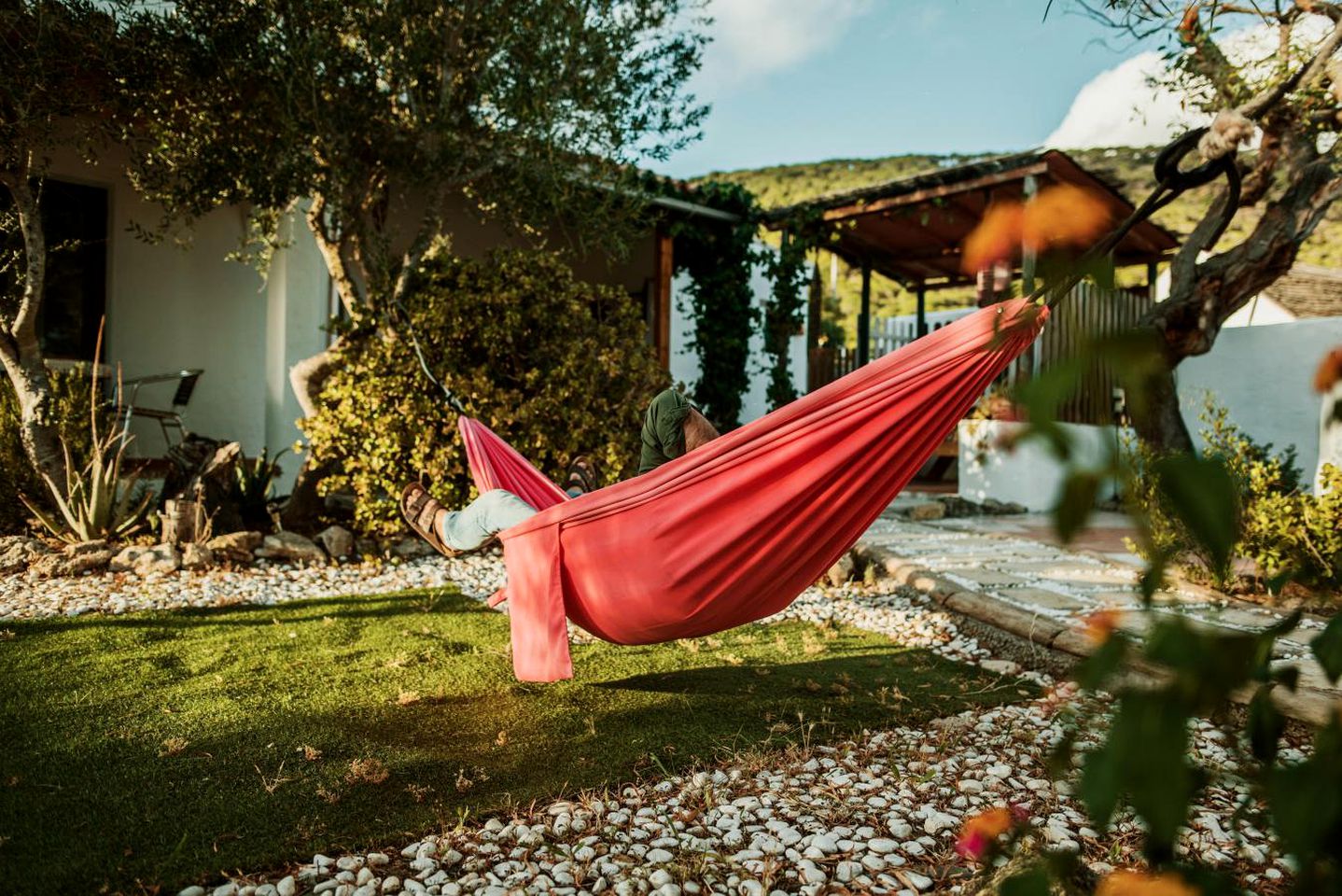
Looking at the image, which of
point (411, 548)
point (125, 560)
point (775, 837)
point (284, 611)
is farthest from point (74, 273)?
point (775, 837)

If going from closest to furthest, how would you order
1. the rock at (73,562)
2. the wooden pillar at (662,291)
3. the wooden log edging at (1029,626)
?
the wooden log edging at (1029,626) → the rock at (73,562) → the wooden pillar at (662,291)

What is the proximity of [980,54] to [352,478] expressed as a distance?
3.99 m

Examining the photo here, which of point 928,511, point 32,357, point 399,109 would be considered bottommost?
→ point 928,511

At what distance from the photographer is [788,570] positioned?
2371mm

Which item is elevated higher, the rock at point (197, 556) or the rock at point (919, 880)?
the rock at point (197, 556)

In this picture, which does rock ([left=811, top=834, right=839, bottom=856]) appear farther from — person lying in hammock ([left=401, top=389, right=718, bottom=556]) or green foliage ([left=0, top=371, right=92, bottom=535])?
green foliage ([left=0, top=371, right=92, bottom=535])

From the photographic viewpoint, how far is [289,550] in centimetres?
484

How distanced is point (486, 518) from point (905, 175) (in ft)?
48.8

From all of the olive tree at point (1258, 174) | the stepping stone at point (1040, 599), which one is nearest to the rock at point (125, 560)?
the stepping stone at point (1040, 599)

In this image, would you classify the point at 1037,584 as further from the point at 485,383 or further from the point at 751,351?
the point at 751,351

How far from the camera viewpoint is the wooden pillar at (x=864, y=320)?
958cm

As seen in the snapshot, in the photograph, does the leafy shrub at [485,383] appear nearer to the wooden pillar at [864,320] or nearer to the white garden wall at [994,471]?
the white garden wall at [994,471]

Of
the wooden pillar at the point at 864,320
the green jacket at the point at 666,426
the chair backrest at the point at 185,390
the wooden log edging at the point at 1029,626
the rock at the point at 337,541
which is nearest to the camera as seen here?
the wooden log edging at the point at 1029,626

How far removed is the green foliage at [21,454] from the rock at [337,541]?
4.34 ft
